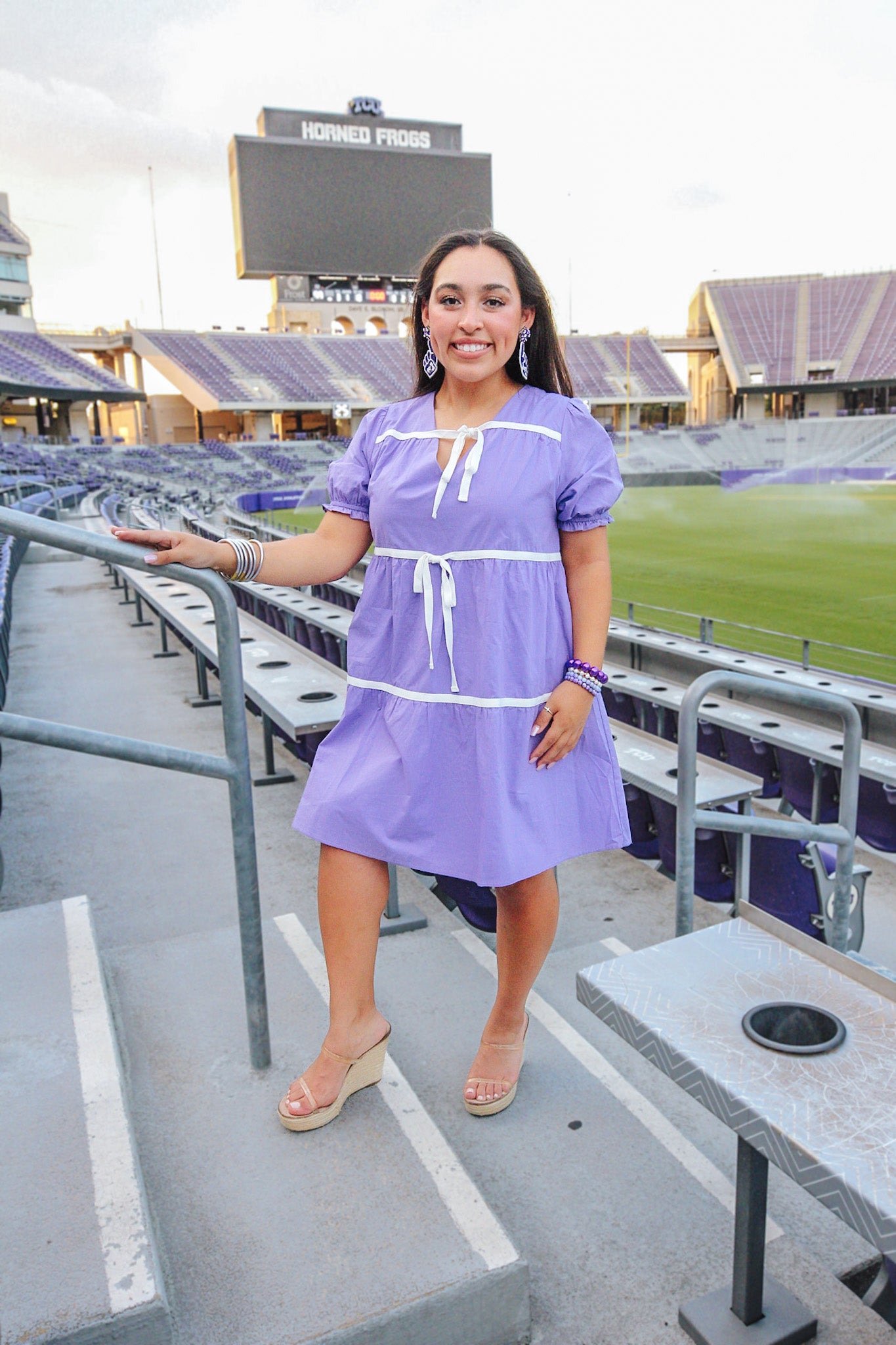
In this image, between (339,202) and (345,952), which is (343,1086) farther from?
(339,202)

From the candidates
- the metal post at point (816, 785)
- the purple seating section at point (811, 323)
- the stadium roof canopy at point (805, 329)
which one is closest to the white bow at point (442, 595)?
the metal post at point (816, 785)

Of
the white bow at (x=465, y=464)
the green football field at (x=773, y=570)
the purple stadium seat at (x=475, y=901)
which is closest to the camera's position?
the white bow at (x=465, y=464)

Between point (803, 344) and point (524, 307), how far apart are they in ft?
214

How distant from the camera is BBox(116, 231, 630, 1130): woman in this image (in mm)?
1623

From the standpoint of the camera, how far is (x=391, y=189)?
51.2 m

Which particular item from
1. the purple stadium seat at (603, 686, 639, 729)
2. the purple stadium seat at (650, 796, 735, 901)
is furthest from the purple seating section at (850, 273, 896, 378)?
the purple stadium seat at (650, 796, 735, 901)

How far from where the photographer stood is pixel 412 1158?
5.22 ft

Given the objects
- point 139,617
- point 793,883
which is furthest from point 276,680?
point 139,617

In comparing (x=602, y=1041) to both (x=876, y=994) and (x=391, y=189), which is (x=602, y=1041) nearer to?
(x=876, y=994)

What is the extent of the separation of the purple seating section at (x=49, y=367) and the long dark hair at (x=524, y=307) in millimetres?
43254

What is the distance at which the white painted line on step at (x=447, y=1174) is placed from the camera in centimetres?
139

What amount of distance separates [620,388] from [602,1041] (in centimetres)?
6283

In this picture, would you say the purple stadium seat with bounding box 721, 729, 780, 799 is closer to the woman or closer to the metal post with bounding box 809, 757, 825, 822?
the metal post with bounding box 809, 757, 825, 822

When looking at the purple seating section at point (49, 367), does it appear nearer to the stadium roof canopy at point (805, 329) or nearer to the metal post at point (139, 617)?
the metal post at point (139, 617)
